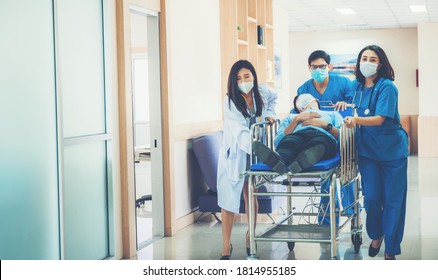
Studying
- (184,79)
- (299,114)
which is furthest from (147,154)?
(299,114)

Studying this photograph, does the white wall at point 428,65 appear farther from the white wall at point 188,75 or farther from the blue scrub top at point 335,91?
the blue scrub top at point 335,91

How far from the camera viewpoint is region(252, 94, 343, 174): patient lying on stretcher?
12.5 feet

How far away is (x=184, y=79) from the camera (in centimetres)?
592

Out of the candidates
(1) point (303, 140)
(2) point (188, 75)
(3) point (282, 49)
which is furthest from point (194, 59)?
(3) point (282, 49)

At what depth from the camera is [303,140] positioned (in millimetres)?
4020

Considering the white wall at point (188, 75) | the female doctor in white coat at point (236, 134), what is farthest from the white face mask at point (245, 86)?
the white wall at point (188, 75)

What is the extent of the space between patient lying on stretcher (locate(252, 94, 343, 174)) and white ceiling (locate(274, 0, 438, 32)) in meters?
5.38

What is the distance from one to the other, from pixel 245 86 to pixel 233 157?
1.66ft

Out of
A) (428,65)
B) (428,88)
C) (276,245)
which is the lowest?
(276,245)

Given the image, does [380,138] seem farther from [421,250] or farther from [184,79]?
[184,79]

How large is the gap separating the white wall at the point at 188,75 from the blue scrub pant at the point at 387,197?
6.22 ft

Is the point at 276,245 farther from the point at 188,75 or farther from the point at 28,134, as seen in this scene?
the point at 28,134

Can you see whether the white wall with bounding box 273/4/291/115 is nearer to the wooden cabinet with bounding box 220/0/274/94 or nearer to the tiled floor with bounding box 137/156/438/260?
the wooden cabinet with bounding box 220/0/274/94

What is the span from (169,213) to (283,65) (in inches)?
215
